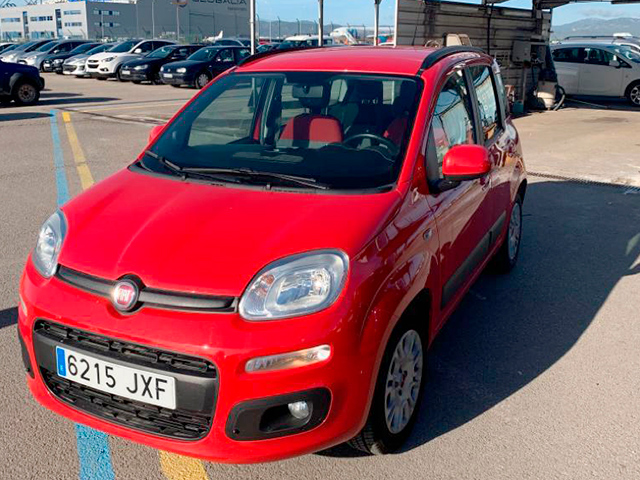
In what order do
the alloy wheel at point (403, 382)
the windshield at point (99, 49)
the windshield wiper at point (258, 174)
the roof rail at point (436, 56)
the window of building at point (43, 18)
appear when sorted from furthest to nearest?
the window of building at point (43, 18)
the windshield at point (99, 49)
the roof rail at point (436, 56)
the windshield wiper at point (258, 174)
the alloy wheel at point (403, 382)

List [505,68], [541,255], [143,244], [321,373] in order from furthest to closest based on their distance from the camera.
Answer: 1. [505,68]
2. [541,255]
3. [143,244]
4. [321,373]

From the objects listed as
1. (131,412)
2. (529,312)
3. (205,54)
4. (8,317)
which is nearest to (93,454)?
(131,412)

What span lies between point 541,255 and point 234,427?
13.1ft

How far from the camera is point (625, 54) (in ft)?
Answer: 61.7

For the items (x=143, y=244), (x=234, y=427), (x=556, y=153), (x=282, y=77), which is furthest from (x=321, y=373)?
(x=556, y=153)

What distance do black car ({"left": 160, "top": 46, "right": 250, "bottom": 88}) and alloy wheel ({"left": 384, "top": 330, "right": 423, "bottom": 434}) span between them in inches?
806

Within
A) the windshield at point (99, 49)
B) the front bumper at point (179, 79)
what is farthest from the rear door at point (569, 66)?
the windshield at point (99, 49)

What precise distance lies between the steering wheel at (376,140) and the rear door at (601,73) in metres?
17.8

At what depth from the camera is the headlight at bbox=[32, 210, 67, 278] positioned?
274cm

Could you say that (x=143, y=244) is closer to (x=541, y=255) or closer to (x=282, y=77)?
(x=282, y=77)

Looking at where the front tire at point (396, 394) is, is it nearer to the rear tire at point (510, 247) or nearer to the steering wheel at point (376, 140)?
the steering wheel at point (376, 140)

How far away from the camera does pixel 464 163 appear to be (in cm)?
315

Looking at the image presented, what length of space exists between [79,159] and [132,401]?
7.66m

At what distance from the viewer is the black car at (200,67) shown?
2216 centimetres
